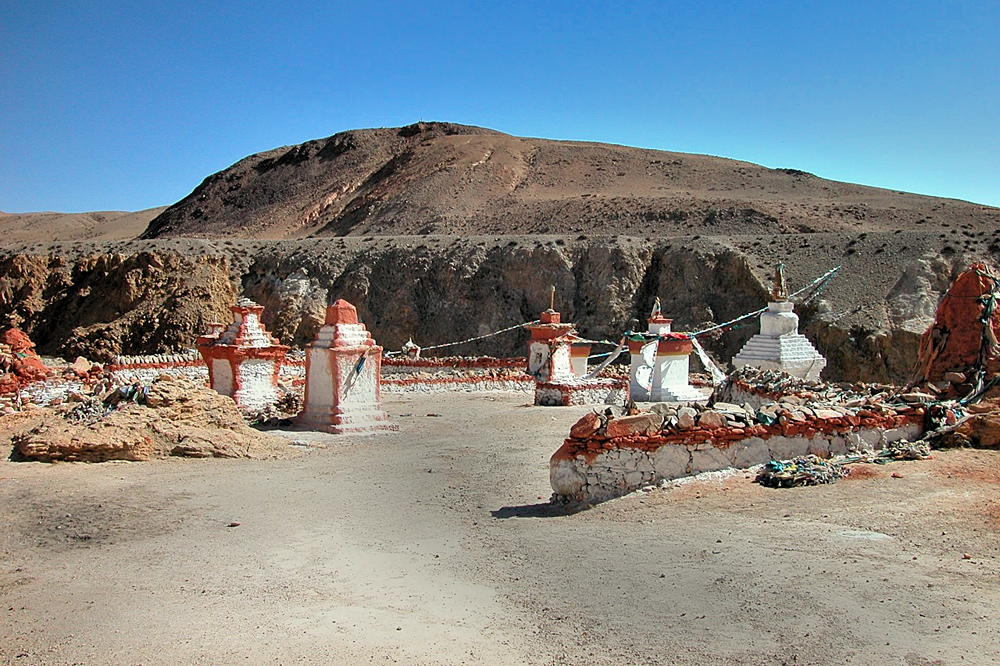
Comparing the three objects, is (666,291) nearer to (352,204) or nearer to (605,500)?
(605,500)

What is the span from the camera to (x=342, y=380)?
571 inches

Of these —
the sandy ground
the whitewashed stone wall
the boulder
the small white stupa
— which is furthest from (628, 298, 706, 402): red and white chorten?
the boulder

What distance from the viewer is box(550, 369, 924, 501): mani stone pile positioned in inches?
309

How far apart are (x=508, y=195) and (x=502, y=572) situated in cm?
5785

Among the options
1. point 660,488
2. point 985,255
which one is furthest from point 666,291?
point 660,488

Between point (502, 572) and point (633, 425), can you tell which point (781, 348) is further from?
point (502, 572)

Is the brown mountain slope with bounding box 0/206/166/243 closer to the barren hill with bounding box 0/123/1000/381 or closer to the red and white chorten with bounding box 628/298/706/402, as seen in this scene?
the barren hill with bounding box 0/123/1000/381

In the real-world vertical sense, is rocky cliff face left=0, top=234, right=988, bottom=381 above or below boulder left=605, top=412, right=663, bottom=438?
above

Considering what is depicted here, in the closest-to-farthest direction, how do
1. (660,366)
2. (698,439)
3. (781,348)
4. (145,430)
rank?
(698,439) < (145,430) < (781,348) < (660,366)

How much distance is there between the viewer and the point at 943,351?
10586mm

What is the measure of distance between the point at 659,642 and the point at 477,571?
1.87 m

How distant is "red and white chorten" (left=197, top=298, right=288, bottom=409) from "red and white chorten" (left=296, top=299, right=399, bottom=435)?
187cm

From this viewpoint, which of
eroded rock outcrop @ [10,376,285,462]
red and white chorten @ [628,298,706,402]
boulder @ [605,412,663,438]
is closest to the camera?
boulder @ [605,412,663,438]

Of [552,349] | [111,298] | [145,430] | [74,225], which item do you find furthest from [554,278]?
[74,225]
